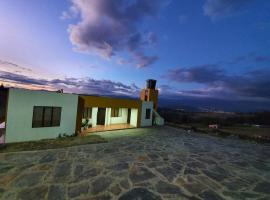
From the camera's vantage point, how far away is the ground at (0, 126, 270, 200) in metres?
5.29

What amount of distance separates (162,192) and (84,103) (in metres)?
10.8

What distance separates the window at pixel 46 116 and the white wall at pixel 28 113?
0.78 ft

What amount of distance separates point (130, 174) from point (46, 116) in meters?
8.49

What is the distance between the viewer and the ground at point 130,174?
529 cm

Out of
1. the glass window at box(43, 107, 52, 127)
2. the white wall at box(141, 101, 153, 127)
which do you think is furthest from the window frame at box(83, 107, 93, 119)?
the white wall at box(141, 101, 153, 127)

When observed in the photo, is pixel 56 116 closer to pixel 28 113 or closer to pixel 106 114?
pixel 28 113

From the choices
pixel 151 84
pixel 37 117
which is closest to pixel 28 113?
pixel 37 117

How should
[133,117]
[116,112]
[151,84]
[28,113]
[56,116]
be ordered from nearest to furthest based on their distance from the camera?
1. [28,113]
2. [56,116]
3. [133,117]
4. [116,112]
5. [151,84]

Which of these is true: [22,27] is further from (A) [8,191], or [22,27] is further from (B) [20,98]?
(A) [8,191]

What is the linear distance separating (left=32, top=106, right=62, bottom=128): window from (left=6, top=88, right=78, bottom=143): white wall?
0.78 feet

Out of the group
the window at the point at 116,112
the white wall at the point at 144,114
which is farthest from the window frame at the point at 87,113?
the white wall at the point at 144,114

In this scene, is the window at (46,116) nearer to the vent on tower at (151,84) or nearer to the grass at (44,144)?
the grass at (44,144)

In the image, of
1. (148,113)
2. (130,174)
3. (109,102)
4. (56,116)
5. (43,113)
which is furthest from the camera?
(148,113)

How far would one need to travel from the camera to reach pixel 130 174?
265 inches
